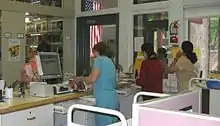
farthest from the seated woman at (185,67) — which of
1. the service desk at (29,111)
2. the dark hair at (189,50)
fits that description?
the service desk at (29,111)

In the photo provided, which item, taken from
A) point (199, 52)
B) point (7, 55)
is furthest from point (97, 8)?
point (199, 52)

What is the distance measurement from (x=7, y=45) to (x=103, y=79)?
344cm

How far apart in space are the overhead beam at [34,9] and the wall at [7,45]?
0.11 m

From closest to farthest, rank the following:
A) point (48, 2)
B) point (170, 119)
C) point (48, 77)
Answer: point (170, 119) → point (48, 77) → point (48, 2)

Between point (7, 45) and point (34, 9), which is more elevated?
point (34, 9)

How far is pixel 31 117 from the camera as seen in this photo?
3.00 metres

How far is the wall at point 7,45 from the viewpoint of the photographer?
236 inches

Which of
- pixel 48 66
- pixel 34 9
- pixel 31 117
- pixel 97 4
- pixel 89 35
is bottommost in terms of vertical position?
pixel 31 117

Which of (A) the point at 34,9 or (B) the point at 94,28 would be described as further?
(B) the point at 94,28

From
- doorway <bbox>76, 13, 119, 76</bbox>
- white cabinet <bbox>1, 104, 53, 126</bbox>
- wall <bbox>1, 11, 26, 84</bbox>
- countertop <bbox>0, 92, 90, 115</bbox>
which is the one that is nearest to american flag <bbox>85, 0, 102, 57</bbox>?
doorway <bbox>76, 13, 119, 76</bbox>

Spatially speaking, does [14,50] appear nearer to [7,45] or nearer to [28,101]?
[7,45]

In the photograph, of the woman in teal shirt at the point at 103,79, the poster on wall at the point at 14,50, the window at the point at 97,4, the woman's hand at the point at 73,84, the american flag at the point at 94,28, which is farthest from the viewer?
the american flag at the point at 94,28

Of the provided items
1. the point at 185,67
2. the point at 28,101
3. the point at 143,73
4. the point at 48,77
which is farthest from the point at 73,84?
the point at 185,67

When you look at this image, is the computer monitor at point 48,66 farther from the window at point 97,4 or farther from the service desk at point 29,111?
the window at point 97,4
